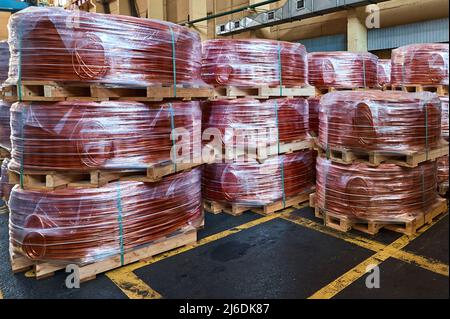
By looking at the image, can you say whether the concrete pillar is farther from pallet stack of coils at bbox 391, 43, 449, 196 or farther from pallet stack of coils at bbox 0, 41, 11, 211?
pallet stack of coils at bbox 0, 41, 11, 211

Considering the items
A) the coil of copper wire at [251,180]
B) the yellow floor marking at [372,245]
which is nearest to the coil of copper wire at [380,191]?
the yellow floor marking at [372,245]

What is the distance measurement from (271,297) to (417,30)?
761 cm

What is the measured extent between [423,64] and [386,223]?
3137mm

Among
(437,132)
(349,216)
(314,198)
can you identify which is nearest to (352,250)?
(349,216)

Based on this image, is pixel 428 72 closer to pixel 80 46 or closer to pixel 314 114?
pixel 314 114

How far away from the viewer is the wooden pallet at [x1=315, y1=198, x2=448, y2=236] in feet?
14.1

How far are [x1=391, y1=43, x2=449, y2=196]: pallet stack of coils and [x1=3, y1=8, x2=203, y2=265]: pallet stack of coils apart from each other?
4347 millimetres

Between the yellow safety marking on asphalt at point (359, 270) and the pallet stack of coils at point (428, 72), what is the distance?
6.36 ft

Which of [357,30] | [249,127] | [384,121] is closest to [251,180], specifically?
[249,127]

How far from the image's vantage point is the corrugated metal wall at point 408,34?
25.6 feet

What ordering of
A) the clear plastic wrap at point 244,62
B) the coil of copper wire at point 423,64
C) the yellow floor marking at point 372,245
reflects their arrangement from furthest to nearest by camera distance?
the coil of copper wire at point 423,64, the clear plastic wrap at point 244,62, the yellow floor marking at point 372,245

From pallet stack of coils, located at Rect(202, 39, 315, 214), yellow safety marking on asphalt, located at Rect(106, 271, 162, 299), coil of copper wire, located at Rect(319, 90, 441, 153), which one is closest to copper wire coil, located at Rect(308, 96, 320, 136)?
pallet stack of coils, located at Rect(202, 39, 315, 214)

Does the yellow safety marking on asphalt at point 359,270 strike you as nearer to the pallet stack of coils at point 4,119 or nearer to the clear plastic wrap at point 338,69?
the clear plastic wrap at point 338,69

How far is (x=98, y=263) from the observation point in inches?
138
